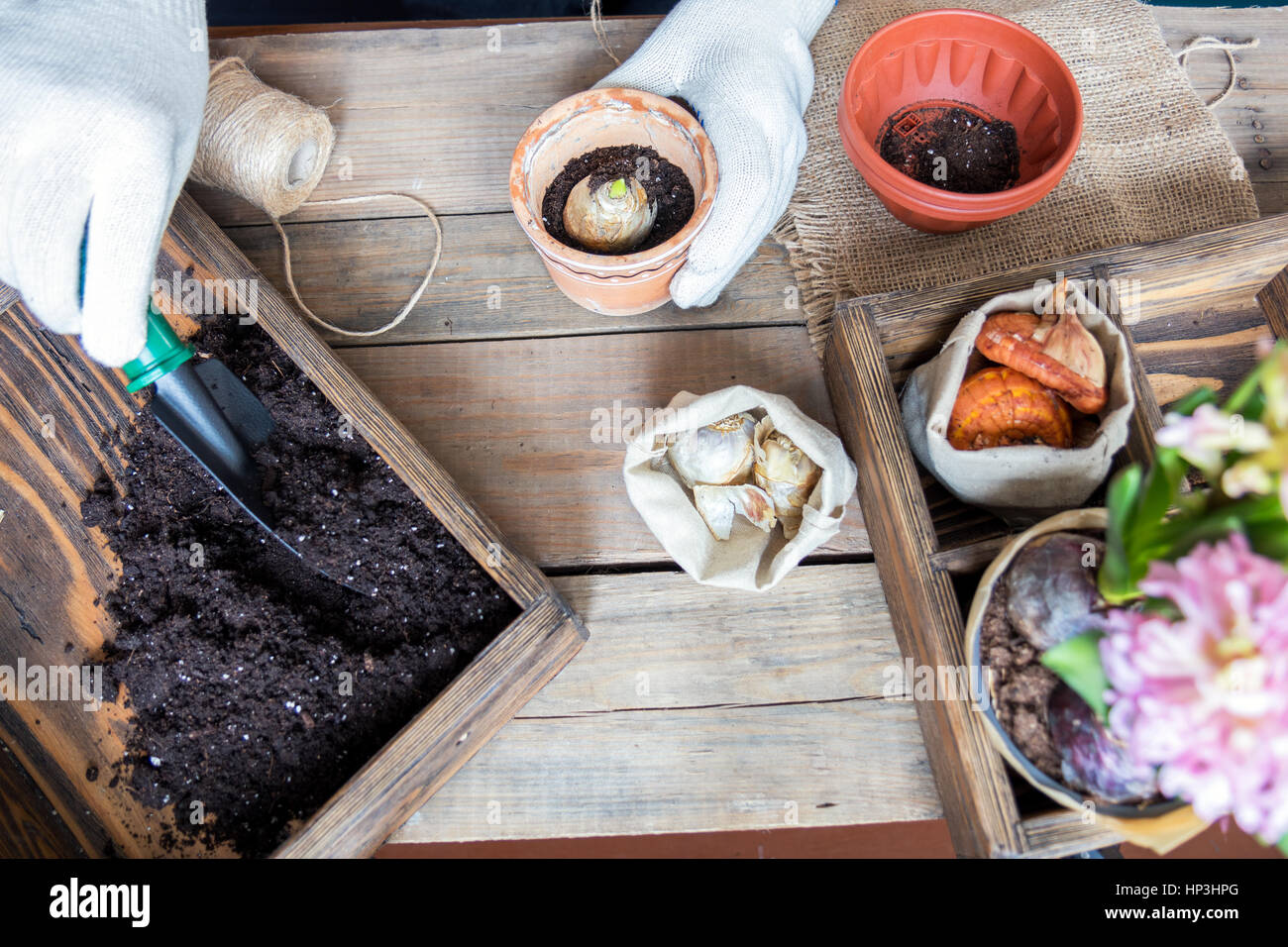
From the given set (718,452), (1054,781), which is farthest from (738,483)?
(1054,781)

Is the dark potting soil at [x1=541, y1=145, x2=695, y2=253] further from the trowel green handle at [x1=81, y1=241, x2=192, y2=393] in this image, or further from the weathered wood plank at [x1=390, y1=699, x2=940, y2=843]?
the weathered wood plank at [x1=390, y1=699, x2=940, y2=843]

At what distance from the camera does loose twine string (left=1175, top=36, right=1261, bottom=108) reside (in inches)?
39.0

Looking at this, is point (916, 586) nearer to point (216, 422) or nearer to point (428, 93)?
point (216, 422)

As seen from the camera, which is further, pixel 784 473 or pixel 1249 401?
pixel 784 473

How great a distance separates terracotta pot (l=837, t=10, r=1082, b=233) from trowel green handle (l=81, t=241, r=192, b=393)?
719 millimetres

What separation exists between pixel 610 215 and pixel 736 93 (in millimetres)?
231

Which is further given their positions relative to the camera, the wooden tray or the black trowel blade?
the black trowel blade

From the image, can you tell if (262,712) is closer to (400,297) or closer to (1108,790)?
(400,297)

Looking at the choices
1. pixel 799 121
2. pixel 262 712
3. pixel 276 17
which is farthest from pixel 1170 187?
pixel 276 17

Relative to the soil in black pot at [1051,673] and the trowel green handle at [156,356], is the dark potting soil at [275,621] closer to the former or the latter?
the trowel green handle at [156,356]

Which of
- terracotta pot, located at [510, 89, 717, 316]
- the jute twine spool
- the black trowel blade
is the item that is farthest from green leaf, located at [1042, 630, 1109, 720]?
the jute twine spool

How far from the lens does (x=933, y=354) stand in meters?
0.79

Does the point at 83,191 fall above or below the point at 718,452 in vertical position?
above

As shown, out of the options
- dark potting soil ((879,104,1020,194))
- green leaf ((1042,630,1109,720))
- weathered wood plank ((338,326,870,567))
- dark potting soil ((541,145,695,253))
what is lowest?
weathered wood plank ((338,326,870,567))
